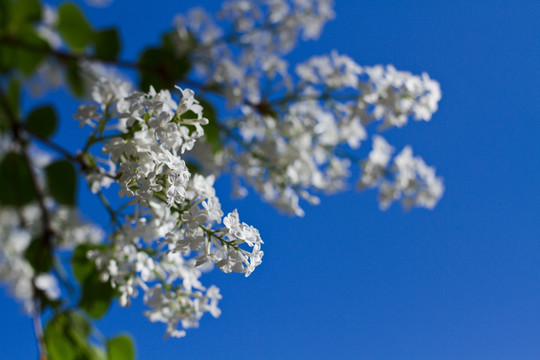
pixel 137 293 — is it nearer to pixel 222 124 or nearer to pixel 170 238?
pixel 170 238

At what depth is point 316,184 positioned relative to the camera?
1087 mm

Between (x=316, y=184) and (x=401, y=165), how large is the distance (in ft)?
0.64

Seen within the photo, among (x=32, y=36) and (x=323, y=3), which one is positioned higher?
(x=323, y=3)

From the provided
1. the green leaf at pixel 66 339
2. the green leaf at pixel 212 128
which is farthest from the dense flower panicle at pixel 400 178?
the green leaf at pixel 66 339

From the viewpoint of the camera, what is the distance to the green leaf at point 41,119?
105 centimetres

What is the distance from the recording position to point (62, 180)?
0.98 meters

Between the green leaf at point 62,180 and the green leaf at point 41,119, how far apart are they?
0.12m

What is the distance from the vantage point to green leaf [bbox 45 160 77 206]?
38.0 inches

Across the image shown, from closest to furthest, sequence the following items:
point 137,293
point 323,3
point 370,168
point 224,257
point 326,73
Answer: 1. point 224,257
2. point 137,293
3. point 326,73
4. point 370,168
5. point 323,3

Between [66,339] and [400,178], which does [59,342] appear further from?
[400,178]

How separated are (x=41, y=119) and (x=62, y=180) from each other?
161mm

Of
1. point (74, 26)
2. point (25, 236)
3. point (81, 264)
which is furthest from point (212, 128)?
point (25, 236)

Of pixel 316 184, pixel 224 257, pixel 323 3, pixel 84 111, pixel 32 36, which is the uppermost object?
pixel 323 3

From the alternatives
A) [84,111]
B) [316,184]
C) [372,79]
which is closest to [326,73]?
[372,79]
